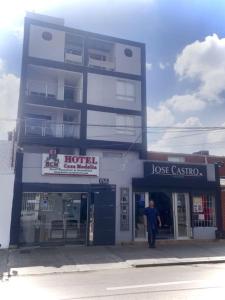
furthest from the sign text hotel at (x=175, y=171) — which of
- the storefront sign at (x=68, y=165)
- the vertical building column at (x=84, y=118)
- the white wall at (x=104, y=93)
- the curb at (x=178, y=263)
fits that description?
the white wall at (x=104, y=93)

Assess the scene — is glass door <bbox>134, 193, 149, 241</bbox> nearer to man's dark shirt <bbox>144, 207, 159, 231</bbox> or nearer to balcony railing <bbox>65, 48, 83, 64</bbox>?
man's dark shirt <bbox>144, 207, 159, 231</bbox>

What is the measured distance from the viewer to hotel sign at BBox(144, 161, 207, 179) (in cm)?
1722

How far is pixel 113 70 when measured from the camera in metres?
29.7

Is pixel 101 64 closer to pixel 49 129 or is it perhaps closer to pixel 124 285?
pixel 49 129

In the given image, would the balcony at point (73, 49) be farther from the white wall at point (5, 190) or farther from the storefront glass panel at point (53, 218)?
the storefront glass panel at point (53, 218)

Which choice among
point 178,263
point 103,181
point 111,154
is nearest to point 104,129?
point 111,154

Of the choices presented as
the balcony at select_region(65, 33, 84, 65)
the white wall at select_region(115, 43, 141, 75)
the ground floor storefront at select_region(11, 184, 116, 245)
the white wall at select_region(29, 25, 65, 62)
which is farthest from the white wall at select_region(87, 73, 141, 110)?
the ground floor storefront at select_region(11, 184, 116, 245)

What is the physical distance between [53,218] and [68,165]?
252 cm

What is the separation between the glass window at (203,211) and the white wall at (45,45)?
657 inches

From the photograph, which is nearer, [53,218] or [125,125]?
[53,218]

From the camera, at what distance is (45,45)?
27.6 meters

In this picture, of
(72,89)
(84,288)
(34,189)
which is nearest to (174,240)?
(34,189)

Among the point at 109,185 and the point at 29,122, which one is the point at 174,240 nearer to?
Result: the point at 109,185

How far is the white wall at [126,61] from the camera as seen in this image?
30.1 meters
